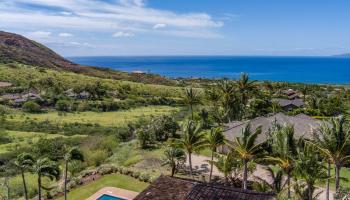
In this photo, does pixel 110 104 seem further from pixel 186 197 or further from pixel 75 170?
pixel 186 197

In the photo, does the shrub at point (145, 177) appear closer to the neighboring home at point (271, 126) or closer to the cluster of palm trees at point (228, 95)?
the neighboring home at point (271, 126)

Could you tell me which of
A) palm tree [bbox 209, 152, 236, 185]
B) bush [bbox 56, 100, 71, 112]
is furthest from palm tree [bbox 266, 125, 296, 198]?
bush [bbox 56, 100, 71, 112]

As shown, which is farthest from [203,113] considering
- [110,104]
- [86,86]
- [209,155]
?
[86,86]

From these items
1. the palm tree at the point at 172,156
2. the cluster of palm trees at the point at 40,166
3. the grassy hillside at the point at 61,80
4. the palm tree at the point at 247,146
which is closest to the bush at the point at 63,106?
the grassy hillside at the point at 61,80

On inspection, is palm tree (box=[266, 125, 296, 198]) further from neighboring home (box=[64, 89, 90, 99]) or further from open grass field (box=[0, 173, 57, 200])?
neighboring home (box=[64, 89, 90, 99])

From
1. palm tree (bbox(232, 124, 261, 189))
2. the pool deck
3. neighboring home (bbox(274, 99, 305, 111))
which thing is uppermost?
palm tree (bbox(232, 124, 261, 189))

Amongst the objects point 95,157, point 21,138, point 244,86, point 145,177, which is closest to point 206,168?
point 145,177
